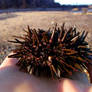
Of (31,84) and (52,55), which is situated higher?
(52,55)

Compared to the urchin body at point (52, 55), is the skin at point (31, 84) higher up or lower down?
lower down

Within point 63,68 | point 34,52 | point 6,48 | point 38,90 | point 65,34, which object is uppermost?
point 65,34

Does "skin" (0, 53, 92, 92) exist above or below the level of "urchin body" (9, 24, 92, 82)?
below

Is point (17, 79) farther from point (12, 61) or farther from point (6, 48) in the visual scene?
point (6, 48)

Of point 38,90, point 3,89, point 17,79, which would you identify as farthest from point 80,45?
point 3,89
